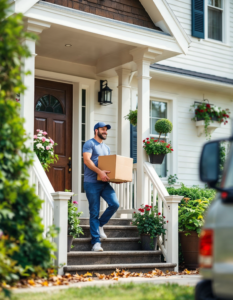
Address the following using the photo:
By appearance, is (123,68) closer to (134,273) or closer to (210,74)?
(210,74)

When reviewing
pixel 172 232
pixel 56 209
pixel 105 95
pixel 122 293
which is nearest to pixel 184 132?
pixel 105 95

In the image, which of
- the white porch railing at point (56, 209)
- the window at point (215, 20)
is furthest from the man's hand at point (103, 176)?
the window at point (215, 20)

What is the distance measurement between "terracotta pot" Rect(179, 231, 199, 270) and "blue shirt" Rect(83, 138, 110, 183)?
187cm

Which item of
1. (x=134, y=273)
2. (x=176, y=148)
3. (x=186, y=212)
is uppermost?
(x=176, y=148)

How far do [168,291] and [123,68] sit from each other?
17.2 feet

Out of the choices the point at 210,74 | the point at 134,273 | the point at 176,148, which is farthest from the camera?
the point at 210,74

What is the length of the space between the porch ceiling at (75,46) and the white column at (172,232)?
9.05 ft

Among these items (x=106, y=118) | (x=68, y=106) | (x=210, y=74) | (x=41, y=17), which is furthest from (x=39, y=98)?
(x=210, y=74)

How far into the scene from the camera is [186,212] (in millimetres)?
7891

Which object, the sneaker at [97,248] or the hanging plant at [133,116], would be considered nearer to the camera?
the sneaker at [97,248]

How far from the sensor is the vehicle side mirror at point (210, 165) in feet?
10.4

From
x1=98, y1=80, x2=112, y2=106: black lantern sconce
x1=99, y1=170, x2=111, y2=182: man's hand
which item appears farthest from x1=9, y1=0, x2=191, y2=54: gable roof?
x1=99, y1=170, x2=111, y2=182: man's hand

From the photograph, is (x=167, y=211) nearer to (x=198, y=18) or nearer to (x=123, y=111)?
(x=123, y=111)

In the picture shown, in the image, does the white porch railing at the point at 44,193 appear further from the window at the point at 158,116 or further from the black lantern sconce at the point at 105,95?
the window at the point at 158,116
